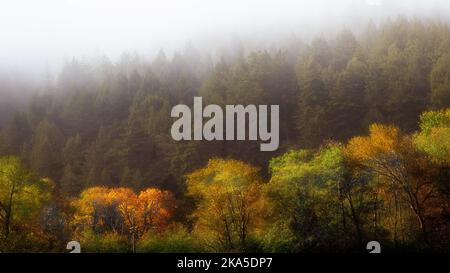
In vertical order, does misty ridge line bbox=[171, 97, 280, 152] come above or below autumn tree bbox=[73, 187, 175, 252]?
above

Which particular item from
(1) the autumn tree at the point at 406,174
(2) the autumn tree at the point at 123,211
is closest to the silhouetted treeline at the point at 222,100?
(2) the autumn tree at the point at 123,211

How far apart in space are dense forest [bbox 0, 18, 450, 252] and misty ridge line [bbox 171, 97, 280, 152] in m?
0.48

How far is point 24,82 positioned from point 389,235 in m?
24.2

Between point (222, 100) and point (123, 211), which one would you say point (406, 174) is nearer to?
point (222, 100)

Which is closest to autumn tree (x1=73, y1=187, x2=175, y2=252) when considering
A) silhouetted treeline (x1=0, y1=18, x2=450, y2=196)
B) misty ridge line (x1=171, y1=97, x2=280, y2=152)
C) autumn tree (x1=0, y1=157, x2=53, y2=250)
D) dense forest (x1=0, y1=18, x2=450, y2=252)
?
dense forest (x1=0, y1=18, x2=450, y2=252)

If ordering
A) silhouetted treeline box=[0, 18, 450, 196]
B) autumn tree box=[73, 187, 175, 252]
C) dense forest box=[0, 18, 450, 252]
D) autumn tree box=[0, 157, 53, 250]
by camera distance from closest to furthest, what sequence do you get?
dense forest box=[0, 18, 450, 252] → autumn tree box=[0, 157, 53, 250] → autumn tree box=[73, 187, 175, 252] → silhouetted treeline box=[0, 18, 450, 196]

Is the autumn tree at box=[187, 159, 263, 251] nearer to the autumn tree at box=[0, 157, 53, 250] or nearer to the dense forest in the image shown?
the dense forest

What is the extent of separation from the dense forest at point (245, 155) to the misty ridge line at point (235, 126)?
18.9 inches

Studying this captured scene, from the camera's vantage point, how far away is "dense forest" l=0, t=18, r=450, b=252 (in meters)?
23.5

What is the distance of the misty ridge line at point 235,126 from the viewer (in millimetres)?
27641

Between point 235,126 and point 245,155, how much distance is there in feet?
6.12

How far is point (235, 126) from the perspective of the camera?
28.2 metres

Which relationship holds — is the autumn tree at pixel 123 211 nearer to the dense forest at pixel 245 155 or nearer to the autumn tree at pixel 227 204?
the dense forest at pixel 245 155

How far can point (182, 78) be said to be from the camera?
3206 cm
